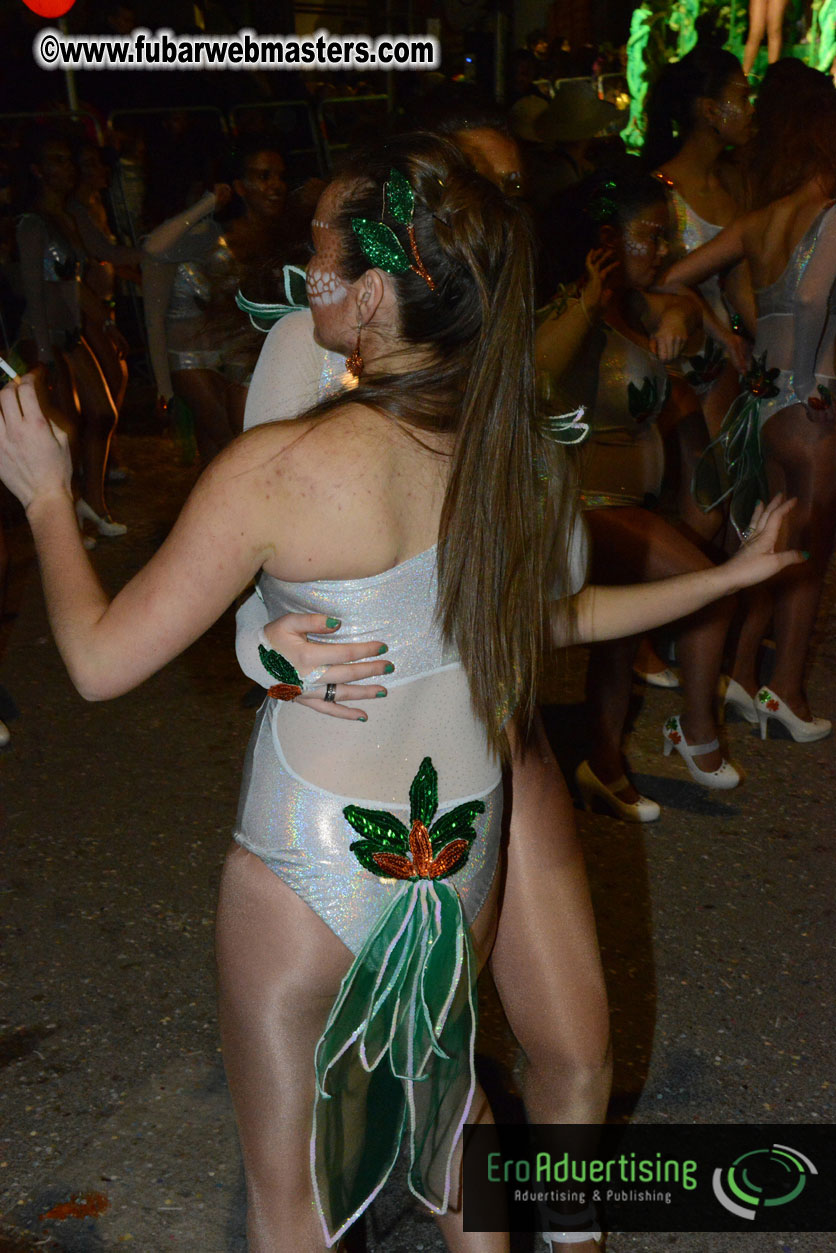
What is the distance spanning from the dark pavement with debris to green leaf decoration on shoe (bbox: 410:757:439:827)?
3.63 ft

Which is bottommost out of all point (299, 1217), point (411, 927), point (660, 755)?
point (660, 755)

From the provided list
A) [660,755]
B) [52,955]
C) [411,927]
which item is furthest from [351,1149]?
[660,755]

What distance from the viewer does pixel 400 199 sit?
1.49 m

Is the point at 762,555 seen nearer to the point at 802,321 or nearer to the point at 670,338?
the point at 670,338

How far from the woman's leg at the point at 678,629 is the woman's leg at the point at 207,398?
8.20ft

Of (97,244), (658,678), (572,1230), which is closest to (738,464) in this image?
(658,678)

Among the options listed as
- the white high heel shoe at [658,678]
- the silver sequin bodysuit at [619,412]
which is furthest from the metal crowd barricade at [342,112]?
the silver sequin bodysuit at [619,412]

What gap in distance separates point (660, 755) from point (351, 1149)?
268 centimetres

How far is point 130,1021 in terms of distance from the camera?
9.52 ft

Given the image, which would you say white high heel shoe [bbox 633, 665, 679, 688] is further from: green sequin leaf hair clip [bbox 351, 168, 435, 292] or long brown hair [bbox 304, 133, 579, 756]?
green sequin leaf hair clip [bbox 351, 168, 435, 292]

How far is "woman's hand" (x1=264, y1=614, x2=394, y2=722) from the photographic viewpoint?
5.14 feet

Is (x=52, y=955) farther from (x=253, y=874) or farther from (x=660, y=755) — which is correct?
(x=660, y=755)

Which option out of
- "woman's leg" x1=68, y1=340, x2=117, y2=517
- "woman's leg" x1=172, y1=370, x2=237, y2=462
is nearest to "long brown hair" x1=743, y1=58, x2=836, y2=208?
"woman's leg" x1=172, y1=370, x2=237, y2=462

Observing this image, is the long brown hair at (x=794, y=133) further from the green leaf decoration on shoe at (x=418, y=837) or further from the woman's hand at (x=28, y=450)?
the woman's hand at (x=28, y=450)
